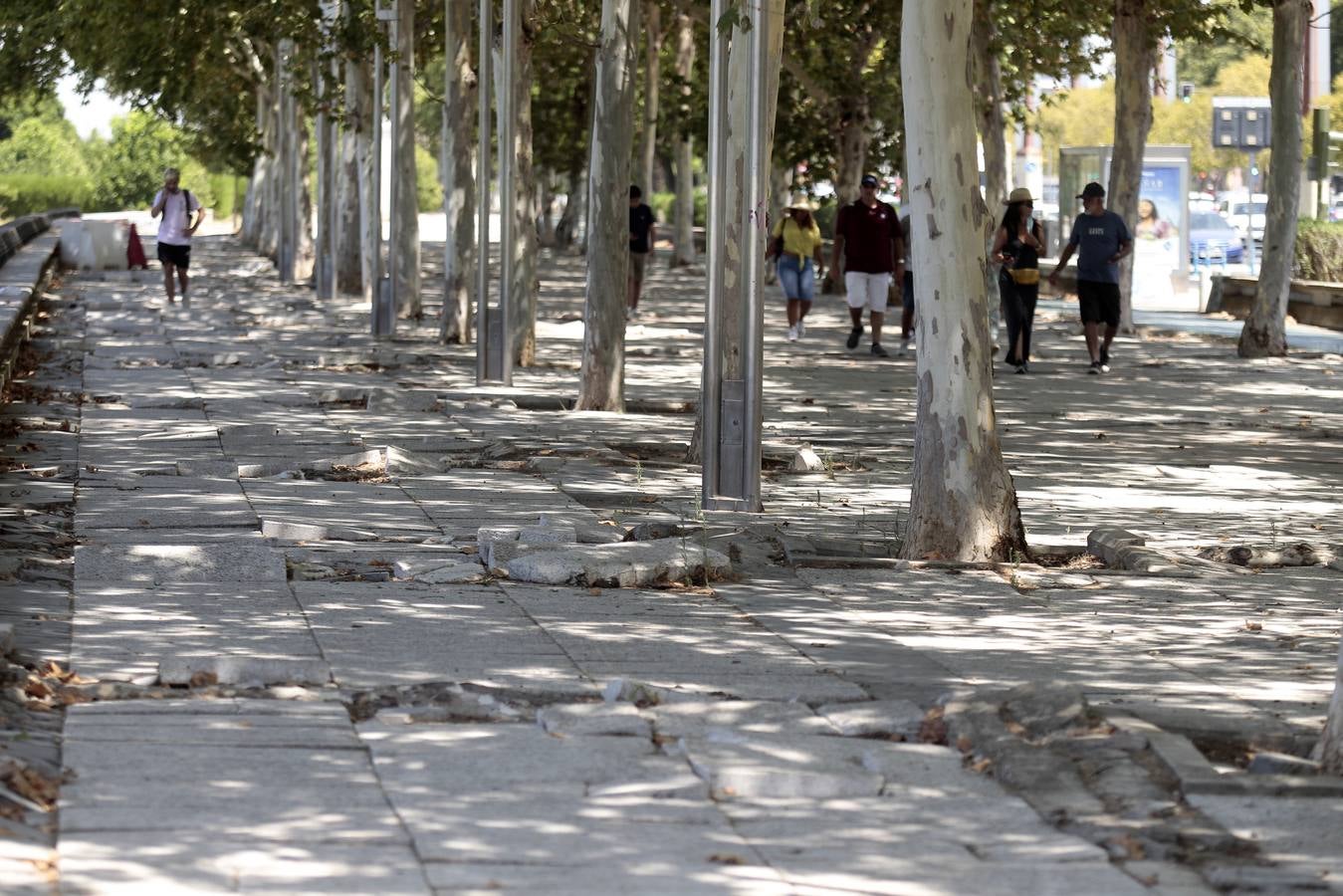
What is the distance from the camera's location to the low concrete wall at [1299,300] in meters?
29.3

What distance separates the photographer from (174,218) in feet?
95.8

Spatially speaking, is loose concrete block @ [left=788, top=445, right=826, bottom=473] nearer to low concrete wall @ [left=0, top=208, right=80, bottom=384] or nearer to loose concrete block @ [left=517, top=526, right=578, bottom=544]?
loose concrete block @ [left=517, top=526, right=578, bottom=544]

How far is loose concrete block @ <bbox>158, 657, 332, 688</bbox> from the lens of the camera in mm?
7090

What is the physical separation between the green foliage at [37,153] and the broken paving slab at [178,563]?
4003 inches

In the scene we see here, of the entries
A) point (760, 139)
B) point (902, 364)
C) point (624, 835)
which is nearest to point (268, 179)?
point (902, 364)

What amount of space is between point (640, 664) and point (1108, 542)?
350 centimetres

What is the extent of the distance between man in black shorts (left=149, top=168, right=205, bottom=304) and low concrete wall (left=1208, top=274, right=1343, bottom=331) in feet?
42.7

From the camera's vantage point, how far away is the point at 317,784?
5.85 metres

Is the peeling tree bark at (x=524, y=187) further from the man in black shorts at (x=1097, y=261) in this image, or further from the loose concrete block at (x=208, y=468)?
the loose concrete block at (x=208, y=468)

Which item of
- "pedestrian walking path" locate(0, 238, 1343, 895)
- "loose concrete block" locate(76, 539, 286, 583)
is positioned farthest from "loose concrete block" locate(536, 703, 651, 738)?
"loose concrete block" locate(76, 539, 286, 583)

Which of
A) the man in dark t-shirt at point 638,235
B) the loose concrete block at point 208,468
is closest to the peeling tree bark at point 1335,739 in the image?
the loose concrete block at point 208,468

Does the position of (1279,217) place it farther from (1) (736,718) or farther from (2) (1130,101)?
(1) (736,718)

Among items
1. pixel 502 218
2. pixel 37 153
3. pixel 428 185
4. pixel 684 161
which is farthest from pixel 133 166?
pixel 502 218

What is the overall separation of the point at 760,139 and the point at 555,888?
740cm
